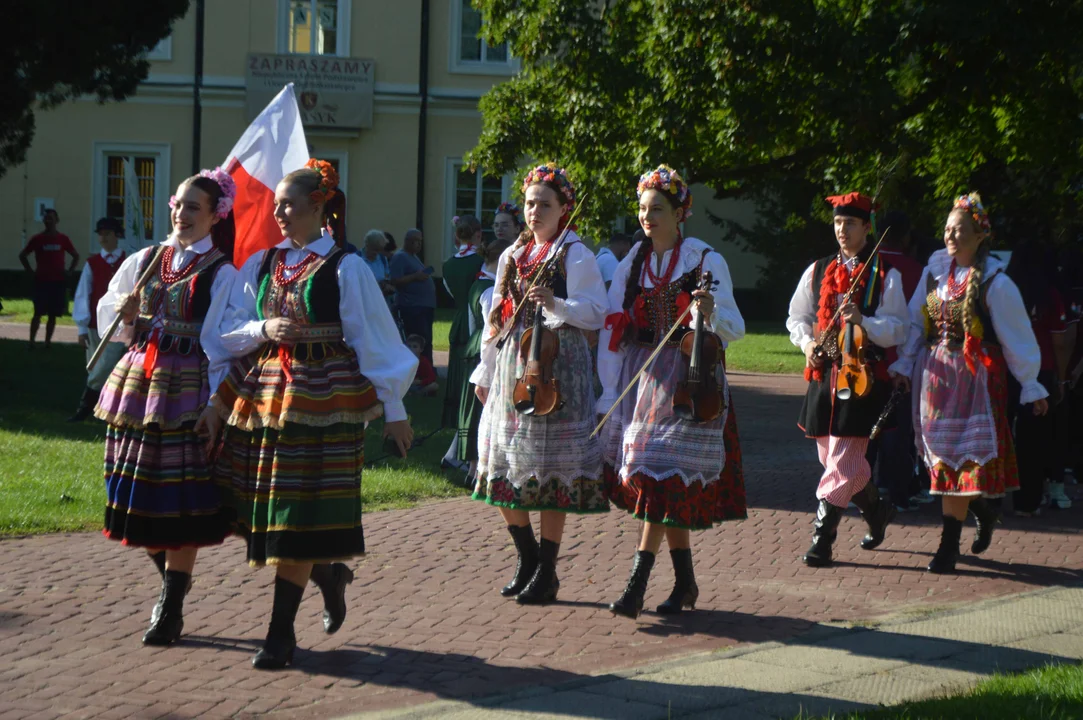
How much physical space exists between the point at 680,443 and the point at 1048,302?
4.17 metres

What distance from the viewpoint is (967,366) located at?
7391 millimetres

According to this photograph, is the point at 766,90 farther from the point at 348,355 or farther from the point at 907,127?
the point at 348,355

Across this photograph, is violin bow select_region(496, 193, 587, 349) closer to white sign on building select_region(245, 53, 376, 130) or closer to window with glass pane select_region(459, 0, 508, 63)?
white sign on building select_region(245, 53, 376, 130)

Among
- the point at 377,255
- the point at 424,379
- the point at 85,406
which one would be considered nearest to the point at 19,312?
the point at 377,255

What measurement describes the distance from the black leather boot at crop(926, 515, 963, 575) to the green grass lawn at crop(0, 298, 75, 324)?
62.5 ft

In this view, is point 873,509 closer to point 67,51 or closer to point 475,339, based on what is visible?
point 475,339

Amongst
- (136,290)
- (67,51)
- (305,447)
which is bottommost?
(305,447)

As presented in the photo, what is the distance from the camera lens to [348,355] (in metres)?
5.25

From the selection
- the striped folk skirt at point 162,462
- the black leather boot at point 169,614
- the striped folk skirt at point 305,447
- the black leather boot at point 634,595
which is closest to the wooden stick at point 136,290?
the striped folk skirt at point 162,462

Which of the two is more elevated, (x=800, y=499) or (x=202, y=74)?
(x=202, y=74)

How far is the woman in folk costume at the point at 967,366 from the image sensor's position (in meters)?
7.32

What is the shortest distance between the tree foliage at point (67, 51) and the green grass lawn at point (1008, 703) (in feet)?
41.6

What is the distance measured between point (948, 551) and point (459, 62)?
77.3 feet

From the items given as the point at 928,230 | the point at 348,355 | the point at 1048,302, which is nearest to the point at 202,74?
the point at 928,230
